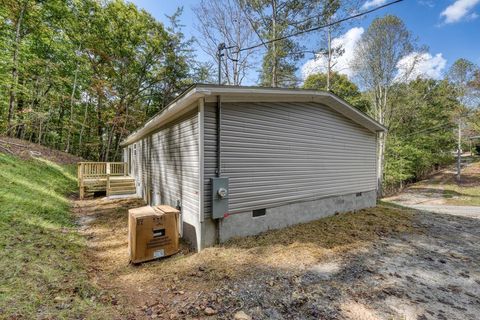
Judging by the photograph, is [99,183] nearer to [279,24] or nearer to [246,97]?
[246,97]

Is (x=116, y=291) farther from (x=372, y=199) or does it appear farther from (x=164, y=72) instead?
(x=164, y=72)

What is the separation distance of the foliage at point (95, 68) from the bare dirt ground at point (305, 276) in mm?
14182

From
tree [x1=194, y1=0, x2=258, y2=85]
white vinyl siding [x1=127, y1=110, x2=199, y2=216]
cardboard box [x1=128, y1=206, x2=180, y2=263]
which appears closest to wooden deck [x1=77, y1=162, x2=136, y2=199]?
white vinyl siding [x1=127, y1=110, x2=199, y2=216]

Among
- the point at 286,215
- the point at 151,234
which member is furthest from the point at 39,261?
the point at 286,215

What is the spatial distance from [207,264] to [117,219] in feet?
13.8

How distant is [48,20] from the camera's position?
13.7 metres

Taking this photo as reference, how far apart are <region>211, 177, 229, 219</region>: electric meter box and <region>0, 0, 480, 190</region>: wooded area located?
7.01m

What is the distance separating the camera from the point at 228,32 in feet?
40.5

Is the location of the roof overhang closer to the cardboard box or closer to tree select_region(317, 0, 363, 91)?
the cardboard box

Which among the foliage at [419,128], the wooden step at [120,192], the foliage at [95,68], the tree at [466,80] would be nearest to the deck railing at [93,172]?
the wooden step at [120,192]

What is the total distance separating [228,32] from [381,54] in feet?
28.7

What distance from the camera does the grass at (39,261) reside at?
2.40 meters

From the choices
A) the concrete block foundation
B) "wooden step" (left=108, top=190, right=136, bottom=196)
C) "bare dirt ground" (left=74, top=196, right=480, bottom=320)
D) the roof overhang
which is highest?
the roof overhang

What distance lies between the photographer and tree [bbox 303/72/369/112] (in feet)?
54.1
